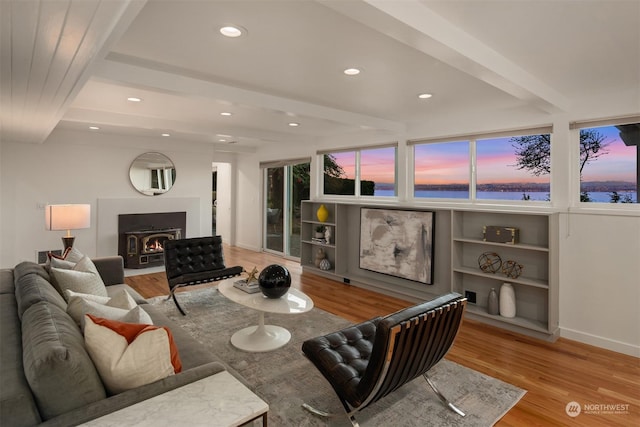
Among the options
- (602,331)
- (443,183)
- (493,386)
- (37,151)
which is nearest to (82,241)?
(37,151)

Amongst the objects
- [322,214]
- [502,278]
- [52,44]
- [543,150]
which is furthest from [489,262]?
[52,44]

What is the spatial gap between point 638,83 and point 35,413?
177 inches

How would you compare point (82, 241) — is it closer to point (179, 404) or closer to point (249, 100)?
point (249, 100)

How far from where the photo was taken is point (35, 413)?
119cm

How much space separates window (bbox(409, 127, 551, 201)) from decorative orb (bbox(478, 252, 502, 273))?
719 millimetres

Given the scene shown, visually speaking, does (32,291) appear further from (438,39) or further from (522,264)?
(522,264)

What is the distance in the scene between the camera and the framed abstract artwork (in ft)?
14.7

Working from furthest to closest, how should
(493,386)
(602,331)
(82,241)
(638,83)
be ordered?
1. (82,241)
2. (602,331)
3. (638,83)
4. (493,386)

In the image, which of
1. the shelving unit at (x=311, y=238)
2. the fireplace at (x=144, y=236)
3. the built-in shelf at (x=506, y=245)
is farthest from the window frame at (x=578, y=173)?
the fireplace at (x=144, y=236)

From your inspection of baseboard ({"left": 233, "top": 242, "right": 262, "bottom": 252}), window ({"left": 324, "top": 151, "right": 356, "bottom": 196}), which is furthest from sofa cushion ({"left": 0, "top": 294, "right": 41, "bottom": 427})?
baseboard ({"left": 233, "top": 242, "right": 262, "bottom": 252})

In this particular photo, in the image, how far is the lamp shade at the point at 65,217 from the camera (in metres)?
3.88

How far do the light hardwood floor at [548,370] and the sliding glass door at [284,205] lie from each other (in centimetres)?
328

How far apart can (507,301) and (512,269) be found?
347 mm

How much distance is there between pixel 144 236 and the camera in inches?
236
